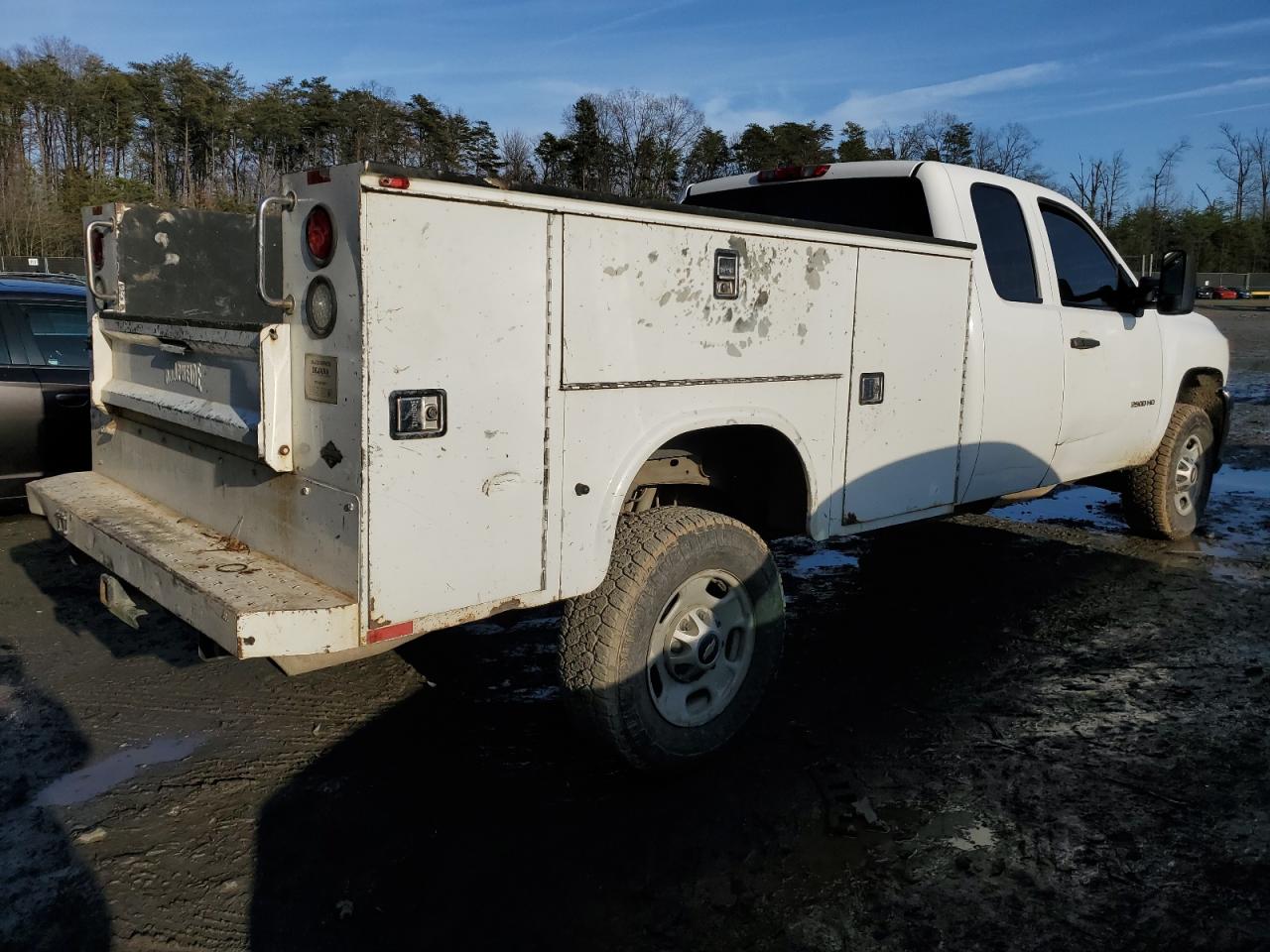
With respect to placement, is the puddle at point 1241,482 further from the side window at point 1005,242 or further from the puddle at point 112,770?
the puddle at point 112,770

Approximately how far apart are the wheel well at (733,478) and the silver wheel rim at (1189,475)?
13.1 ft

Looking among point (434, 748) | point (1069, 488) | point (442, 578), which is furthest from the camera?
point (1069, 488)

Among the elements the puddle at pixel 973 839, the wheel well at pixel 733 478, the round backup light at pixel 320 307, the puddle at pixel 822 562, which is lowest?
the puddle at pixel 973 839

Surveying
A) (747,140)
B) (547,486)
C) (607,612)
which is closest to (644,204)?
(547,486)

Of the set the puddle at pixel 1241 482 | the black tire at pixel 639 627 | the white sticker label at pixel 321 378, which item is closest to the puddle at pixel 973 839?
the black tire at pixel 639 627

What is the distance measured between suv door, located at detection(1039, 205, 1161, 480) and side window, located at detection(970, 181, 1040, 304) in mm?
237

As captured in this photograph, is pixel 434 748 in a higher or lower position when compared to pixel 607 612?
lower

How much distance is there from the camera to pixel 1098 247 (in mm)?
5914

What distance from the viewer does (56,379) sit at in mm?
6297

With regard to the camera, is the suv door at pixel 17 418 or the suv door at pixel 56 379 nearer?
the suv door at pixel 17 418

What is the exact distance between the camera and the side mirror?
5840 millimetres

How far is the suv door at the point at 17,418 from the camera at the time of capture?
240 inches

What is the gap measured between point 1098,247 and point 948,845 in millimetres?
4033

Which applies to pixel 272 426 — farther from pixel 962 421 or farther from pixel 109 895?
pixel 962 421
